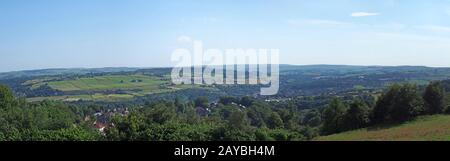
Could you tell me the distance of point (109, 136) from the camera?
40688mm

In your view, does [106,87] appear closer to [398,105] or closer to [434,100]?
[398,105]

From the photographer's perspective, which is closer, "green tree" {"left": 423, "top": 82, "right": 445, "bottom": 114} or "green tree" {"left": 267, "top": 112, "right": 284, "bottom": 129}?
"green tree" {"left": 423, "top": 82, "right": 445, "bottom": 114}

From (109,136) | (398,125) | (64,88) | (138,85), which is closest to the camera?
(109,136)

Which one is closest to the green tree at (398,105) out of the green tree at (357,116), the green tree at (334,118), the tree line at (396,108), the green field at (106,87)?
the tree line at (396,108)

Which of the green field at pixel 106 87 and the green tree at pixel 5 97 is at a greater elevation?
the green tree at pixel 5 97

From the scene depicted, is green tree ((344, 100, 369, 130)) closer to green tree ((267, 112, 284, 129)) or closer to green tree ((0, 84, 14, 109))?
green tree ((267, 112, 284, 129))

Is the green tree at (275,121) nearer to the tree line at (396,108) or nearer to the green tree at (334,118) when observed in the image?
the green tree at (334,118)

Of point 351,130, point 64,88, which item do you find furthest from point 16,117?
point 64,88

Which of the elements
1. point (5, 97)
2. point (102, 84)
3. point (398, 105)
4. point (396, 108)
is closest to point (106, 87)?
point (102, 84)

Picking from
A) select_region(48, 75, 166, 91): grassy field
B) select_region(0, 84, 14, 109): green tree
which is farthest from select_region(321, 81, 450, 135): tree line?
select_region(48, 75, 166, 91): grassy field
